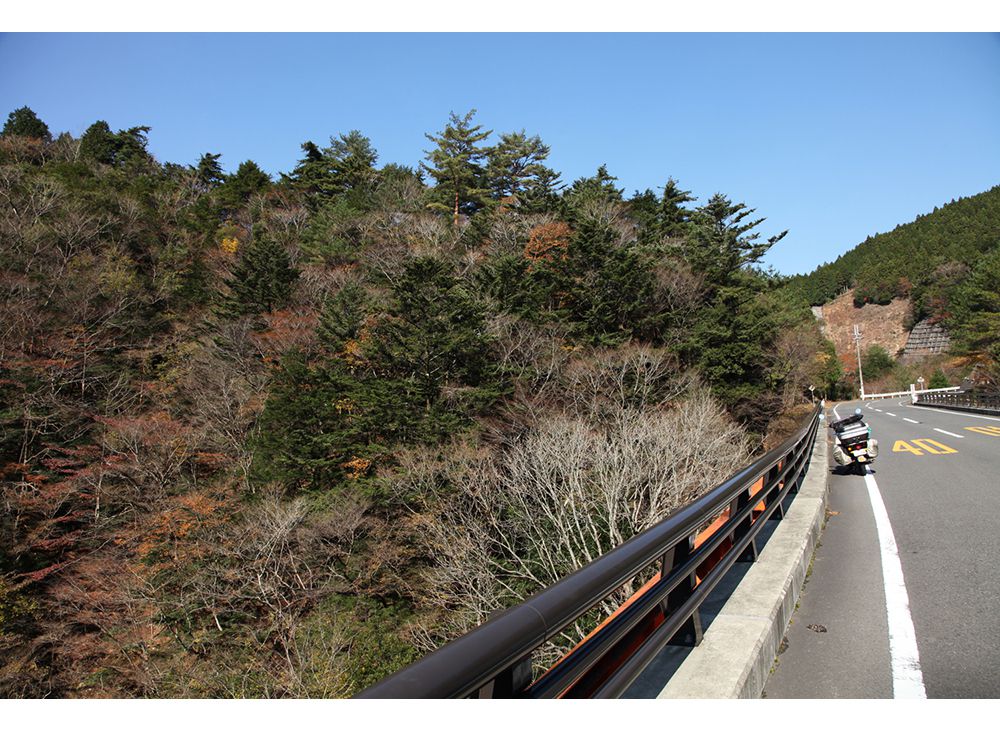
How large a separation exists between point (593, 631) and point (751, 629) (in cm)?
113

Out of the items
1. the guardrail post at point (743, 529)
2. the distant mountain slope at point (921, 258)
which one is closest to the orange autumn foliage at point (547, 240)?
the guardrail post at point (743, 529)

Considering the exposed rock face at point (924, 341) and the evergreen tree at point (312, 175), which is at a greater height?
the evergreen tree at point (312, 175)

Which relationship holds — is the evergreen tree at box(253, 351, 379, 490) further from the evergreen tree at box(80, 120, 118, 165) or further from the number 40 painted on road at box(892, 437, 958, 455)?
the evergreen tree at box(80, 120, 118, 165)

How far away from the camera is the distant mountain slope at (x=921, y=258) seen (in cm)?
8912

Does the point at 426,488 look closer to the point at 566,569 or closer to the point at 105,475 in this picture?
the point at 566,569

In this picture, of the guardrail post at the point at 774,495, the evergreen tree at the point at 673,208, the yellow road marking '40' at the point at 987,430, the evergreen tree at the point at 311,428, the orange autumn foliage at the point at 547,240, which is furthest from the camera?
the evergreen tree at the point at 673,208

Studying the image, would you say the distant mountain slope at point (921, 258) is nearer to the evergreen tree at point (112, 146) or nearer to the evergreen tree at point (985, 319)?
the evergreen tree at point (985, 319)

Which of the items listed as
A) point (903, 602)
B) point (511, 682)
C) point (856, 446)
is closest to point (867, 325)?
point (856, 446)

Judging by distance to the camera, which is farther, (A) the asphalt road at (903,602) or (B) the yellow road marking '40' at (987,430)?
(B) the yellow road marking '40' at (987,430)

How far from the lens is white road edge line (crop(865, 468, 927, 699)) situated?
245 cm

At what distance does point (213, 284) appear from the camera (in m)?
32.3

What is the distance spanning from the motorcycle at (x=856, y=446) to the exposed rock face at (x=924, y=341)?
109 m

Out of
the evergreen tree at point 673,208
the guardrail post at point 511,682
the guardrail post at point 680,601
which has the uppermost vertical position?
the evergreen tree at point 673,208
